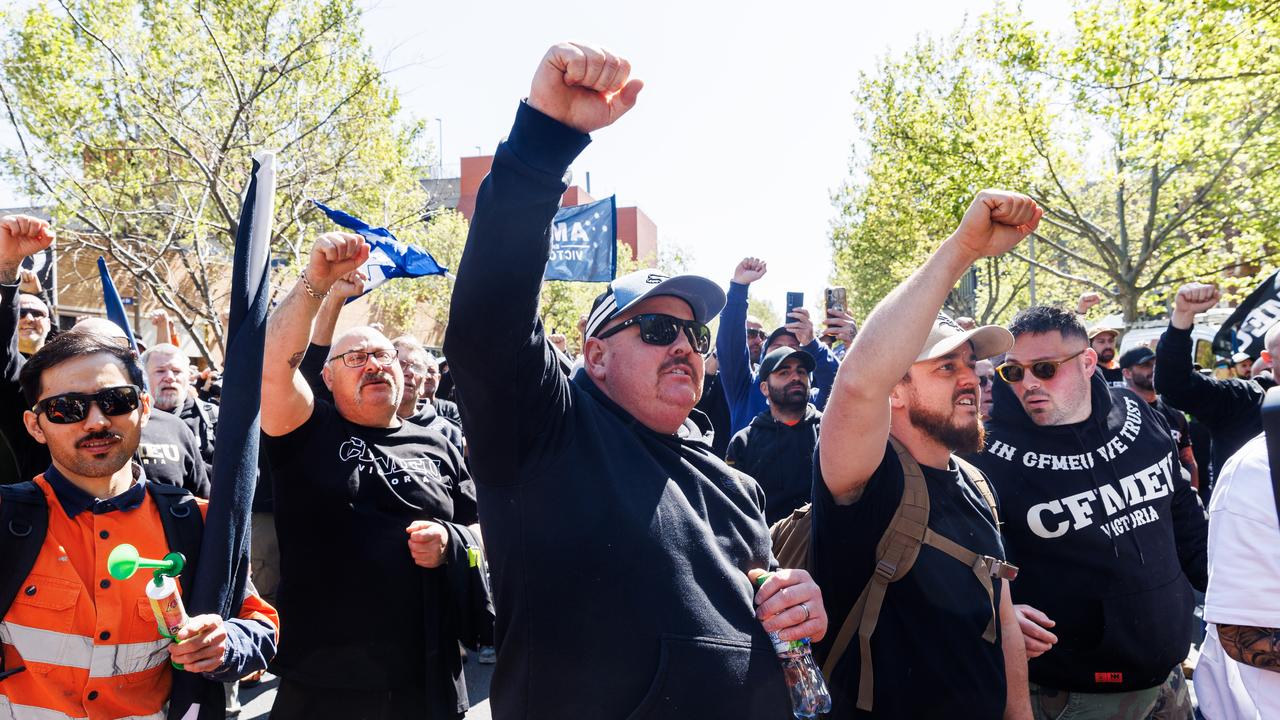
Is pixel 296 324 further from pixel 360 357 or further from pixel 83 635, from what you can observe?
pixel 83 635

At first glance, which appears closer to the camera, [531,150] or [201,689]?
[531,150]

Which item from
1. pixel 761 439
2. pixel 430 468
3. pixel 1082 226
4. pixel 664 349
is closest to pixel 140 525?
pixel 430 468

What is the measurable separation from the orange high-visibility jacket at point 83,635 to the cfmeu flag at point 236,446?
108 mm

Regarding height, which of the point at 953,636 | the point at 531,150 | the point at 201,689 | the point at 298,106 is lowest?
the point at 201,689

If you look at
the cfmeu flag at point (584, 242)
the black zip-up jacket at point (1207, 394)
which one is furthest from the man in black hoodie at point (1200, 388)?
the cfmeu flag at point (584, 242)

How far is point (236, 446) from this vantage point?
227 centimetres

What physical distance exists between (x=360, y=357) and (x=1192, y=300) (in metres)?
4.01

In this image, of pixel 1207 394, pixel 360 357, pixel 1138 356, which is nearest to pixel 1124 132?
pixel 1138 356

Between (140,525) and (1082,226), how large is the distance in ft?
65.6

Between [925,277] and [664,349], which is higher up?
[925,277]

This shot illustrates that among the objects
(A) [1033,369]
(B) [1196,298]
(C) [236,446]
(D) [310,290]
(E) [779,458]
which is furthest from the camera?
(E) [779,458]

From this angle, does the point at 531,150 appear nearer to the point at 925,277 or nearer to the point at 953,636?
the point at 925,277

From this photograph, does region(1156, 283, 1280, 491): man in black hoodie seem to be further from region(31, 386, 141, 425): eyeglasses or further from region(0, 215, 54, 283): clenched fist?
region(0, 215, 54, 283): clenched fist

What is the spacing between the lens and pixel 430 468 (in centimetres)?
360
